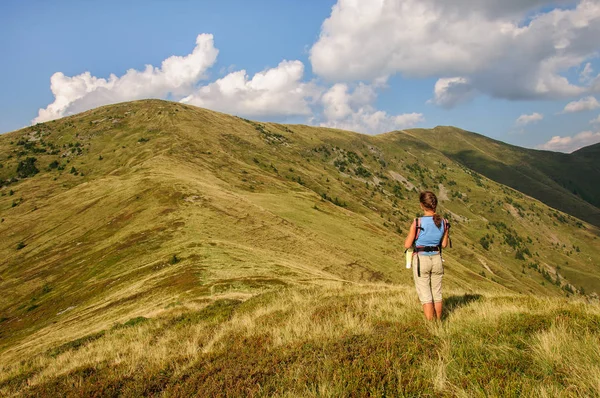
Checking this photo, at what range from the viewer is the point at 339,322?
10.3m

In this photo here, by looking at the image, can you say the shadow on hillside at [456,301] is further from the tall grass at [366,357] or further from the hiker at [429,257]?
the hiker at [429,257]

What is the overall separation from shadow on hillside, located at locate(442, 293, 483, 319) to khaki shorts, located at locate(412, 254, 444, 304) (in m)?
1.06

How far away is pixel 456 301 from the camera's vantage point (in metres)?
12.6

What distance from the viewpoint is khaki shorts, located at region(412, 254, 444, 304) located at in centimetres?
967

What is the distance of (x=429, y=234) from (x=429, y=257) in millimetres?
694

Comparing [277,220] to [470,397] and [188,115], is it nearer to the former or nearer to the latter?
[470,397]

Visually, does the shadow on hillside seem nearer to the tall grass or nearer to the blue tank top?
the tall grass

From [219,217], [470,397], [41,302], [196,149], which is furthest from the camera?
[196,149]

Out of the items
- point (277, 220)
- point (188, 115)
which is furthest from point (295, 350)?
point (188, 115)

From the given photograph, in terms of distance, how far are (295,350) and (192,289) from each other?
20.9 meters

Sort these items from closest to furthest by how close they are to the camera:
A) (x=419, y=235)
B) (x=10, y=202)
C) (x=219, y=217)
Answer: (x=419, y=235), (x=219, y=217), (x=10, y=202)

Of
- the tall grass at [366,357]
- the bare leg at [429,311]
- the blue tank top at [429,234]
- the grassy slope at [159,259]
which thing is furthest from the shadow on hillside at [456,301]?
the blue tank top at [429,234]

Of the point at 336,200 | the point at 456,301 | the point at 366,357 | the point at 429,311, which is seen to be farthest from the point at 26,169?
the point at 366,357

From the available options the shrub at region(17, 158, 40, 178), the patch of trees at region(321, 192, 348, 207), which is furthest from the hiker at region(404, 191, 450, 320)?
the shrub at region(17, 158, 40, 178)
